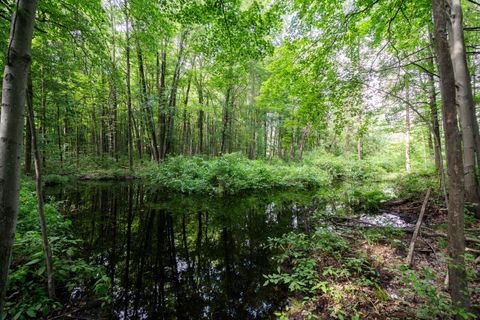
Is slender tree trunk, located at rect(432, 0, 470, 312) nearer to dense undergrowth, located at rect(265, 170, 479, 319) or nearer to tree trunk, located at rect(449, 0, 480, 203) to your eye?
dense undergrowth, located at rect(265, 170, 479, 319)

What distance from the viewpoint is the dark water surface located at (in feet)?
9.95

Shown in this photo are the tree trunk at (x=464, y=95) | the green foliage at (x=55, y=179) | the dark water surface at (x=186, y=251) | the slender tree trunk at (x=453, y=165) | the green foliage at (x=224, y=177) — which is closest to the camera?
the slender tree trunk at (x=453, y=165)

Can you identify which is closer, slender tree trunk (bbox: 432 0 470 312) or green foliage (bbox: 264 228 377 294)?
slender tree trunk (bbox: 432 0 470 312)

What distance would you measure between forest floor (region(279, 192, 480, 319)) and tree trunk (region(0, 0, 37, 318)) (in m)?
2.87

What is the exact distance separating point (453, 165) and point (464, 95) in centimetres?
500

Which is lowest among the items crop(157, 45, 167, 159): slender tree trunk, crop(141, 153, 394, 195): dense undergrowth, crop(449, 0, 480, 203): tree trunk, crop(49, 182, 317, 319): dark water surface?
crop(49, 182, 317, 319): dark water surface

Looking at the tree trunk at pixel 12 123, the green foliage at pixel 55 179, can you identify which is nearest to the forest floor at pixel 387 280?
Answer: the tree trunk at pixel 12 123

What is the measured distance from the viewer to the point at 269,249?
464 centimetres

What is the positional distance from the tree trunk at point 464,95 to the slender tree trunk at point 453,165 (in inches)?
140

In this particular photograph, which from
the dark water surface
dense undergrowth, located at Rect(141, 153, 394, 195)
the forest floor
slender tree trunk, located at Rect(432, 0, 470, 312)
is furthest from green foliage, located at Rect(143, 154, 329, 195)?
slender tree trunk, located at Rect(432, 0, 470, 312)

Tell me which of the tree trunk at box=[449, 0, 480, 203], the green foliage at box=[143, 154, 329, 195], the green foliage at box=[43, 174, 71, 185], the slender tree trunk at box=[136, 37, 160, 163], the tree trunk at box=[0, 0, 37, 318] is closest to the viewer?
the tree trunk at box=[0, 0, 37, 318]

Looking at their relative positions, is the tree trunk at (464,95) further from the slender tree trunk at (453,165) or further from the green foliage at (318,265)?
the slender tree trunk at (453,165)

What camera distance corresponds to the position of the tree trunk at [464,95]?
14.4 feet

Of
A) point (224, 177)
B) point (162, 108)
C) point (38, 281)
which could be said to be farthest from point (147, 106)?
point (38, 281)
